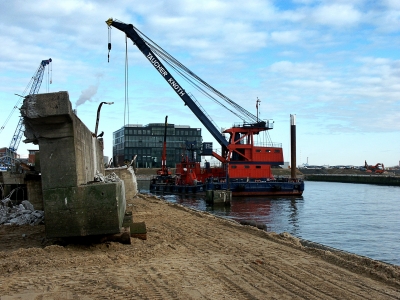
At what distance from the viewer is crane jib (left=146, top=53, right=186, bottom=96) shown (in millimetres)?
40928

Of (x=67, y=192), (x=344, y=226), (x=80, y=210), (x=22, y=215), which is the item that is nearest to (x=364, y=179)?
(x=344, y=226)

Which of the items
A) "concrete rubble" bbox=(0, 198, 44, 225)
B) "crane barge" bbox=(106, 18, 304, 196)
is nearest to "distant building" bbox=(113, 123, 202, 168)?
"crane barge" bbox=(106, 18, 304, 196)

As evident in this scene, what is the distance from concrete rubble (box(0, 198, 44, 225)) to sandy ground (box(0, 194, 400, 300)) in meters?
1.97

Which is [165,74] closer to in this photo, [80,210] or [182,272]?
[80,210]

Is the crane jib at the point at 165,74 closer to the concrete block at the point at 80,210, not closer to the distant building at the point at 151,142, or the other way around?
the concrete block at the point at 80,210

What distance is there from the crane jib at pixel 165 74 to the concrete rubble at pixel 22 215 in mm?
29069

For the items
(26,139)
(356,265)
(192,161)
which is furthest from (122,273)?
(192,161)

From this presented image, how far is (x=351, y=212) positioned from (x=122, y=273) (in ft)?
81.4

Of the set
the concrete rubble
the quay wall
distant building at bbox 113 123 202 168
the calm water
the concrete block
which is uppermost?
distant building at bbox 113 123 202 168

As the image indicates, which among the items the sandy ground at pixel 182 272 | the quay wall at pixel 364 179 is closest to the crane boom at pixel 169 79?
the sandy ground at pixel 182 272

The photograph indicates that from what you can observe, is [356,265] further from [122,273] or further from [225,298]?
[122,273]

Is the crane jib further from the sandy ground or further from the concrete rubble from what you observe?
the sandy ground

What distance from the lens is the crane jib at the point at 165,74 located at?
40928mm

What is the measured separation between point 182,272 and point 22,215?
7.09 meters
